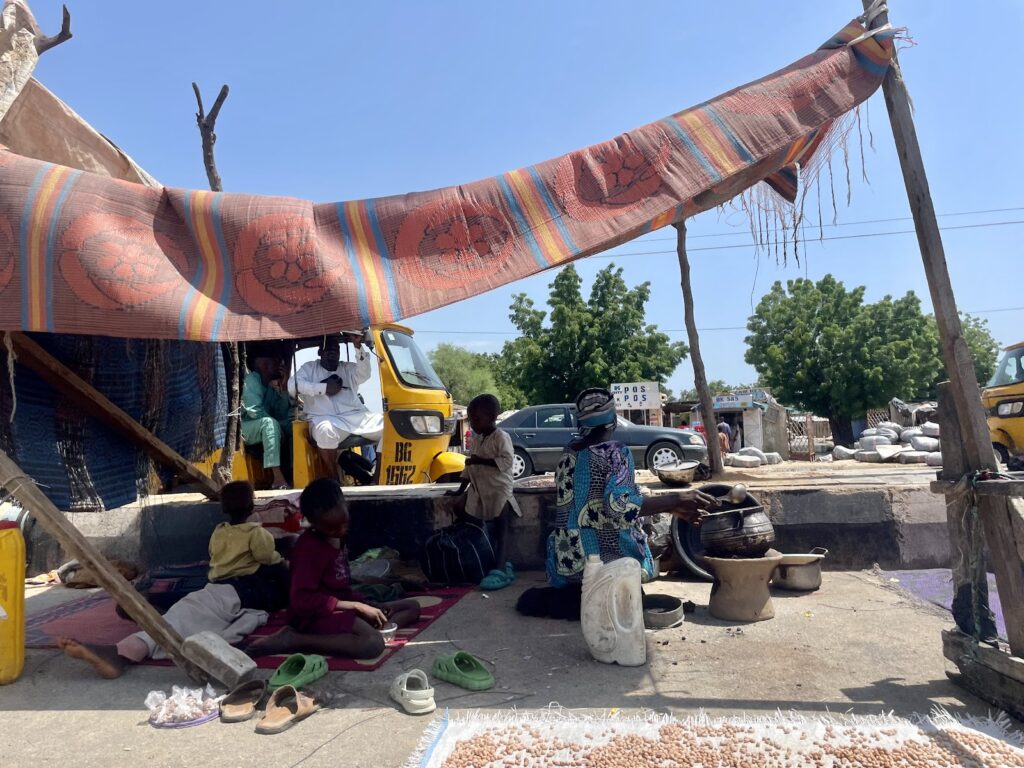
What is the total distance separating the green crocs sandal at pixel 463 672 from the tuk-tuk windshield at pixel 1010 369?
10289mm

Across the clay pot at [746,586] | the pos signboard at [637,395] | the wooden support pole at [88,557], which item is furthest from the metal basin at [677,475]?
the pos signboard at [637,395]

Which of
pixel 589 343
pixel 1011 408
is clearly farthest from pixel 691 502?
pixel 589 343

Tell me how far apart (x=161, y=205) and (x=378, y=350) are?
3606 mm

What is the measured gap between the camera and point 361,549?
5.93 meters

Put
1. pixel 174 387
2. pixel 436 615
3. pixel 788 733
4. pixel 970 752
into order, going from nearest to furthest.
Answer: pixel 970 752 < pixel 788 733 < pixel 436 615 < pixel 174 387

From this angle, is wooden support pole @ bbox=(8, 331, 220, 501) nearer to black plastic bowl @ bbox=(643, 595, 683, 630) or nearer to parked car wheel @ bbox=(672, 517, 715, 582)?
black plastic bowl @ bbox=(643, 595, 683, 630)

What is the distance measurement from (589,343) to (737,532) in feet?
61.6

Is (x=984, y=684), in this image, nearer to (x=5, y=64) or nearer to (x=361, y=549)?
(x=361, y=549)

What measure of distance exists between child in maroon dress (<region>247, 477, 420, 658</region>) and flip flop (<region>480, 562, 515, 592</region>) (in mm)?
1400

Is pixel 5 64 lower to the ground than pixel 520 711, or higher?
higher

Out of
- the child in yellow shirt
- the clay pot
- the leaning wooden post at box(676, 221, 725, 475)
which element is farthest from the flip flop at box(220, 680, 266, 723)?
the leaning wooden post at box(676, 221, 725, 475)

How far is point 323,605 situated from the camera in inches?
142

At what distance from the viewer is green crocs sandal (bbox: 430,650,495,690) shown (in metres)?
3.20

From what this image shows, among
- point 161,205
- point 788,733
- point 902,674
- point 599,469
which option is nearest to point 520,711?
point 788,733
